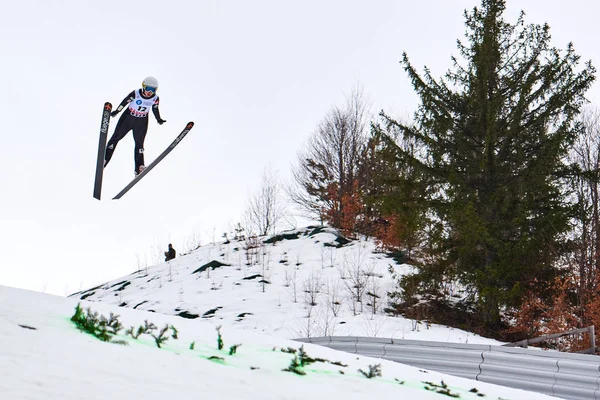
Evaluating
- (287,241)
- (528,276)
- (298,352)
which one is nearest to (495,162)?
(528,276)

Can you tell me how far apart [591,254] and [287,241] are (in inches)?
419

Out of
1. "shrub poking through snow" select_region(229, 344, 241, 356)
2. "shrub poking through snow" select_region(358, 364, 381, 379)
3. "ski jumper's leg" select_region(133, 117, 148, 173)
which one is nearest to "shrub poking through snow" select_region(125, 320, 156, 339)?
"shrub poking through snow" select_region(229, 344, 241, 356)

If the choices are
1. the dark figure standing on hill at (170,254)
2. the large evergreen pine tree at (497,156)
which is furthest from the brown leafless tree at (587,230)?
the dark figure standing on hill at (170,254)

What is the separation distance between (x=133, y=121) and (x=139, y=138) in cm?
32

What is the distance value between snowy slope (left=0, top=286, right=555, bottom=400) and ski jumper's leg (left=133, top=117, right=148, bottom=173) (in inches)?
123

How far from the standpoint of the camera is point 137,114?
26.0ft

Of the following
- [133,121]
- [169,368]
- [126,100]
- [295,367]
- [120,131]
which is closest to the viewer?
[169,368]

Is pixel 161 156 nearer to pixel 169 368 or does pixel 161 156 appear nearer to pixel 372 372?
pixel 372 372

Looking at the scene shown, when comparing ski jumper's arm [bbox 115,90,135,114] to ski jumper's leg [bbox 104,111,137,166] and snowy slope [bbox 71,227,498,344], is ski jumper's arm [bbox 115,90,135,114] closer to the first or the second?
ski jumper's leg [bbox 104,111,137,166]

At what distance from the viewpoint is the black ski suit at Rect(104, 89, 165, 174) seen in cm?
786

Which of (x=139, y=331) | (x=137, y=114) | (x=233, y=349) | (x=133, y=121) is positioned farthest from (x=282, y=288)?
(x=139, y=331)

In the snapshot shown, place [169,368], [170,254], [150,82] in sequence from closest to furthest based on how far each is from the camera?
[169,368], [150,82], [170,254]

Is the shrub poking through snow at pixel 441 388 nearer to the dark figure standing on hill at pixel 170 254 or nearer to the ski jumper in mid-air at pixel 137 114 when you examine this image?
the ski jumper in mid-air at pixel 137 114

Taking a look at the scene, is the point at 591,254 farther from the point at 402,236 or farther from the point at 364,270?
the point at 364,270
